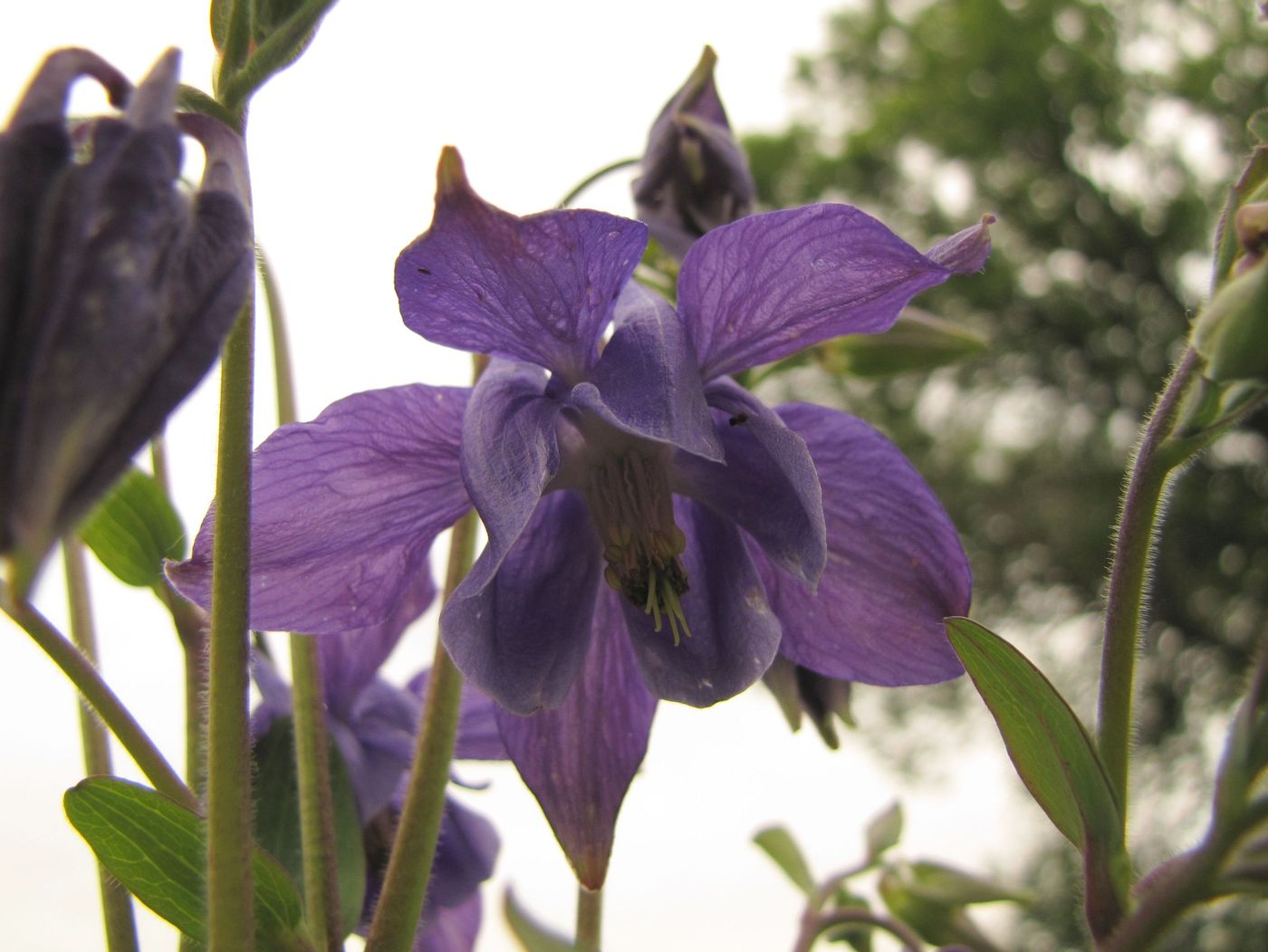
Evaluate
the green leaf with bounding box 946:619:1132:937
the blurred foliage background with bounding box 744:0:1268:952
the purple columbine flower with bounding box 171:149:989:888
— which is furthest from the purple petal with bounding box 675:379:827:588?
the blurred foliage background with bounding box 744:0:1268:952

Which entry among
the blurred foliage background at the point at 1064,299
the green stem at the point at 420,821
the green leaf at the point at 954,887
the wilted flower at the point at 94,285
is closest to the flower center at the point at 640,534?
the green stem at the point at 420,821

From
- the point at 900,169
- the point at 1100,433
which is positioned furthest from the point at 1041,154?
the point at 1100,433

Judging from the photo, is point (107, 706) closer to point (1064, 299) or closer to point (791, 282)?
point (791, 282)

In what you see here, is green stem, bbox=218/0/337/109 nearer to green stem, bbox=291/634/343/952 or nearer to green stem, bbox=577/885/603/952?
green stem, bbox=291/634/343/952

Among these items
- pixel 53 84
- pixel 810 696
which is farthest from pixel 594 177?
pixel 53 84

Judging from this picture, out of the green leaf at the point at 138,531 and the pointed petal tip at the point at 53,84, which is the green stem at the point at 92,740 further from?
the pointed petal tip at the point at 53,84

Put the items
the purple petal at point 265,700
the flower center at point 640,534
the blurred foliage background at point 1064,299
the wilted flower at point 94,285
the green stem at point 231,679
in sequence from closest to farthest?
the wilted flower at point 94,285
the green stem at point 231,679
the flower center at point 640,534
the purple petal at point 265,700
the blurred foliage background at point 1064,299
